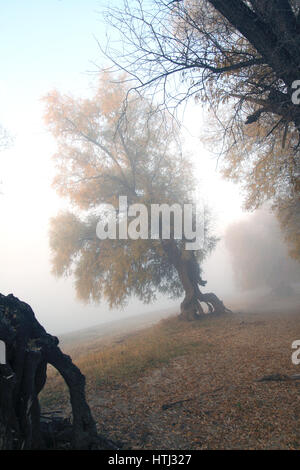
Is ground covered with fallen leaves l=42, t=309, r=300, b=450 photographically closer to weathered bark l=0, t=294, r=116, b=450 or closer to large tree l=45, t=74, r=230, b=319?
weathered bark l=0, t=294, r=116, b=450

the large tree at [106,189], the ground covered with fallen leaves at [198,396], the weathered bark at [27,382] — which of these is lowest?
the ground covered with fallen leaves at [198,396]

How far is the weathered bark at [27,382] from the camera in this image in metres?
3.35

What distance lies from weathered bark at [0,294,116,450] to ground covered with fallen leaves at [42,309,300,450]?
0.97 meters

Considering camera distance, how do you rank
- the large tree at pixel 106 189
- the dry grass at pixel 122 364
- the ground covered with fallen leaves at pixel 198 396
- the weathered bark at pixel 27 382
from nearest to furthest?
the weathered bark at pixel 27 382 < the ground covered with fallen leaves at pixel 198 396 < the dry grass at pixel 122 364 < the large tree at pixel 106 189

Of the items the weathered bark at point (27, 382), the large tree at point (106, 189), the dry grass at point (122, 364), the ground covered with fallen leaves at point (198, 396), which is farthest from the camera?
the large tree at point (106, 189)

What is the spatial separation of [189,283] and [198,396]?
12479mm

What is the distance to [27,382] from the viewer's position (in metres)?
3.61

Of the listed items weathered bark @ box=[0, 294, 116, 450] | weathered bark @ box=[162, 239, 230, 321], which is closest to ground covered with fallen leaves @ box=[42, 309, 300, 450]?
weathered bark @ box=[0, 294, 116, 450]

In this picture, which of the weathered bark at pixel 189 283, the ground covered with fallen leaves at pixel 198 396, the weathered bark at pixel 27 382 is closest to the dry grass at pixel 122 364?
the ground covered with fallen leaves at pixel 198 396

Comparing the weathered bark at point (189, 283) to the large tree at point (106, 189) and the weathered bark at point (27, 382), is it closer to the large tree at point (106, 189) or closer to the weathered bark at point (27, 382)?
the large tree at point (106, 189)

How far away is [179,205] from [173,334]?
7923 millimetres

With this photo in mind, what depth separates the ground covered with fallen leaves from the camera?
4293 mm

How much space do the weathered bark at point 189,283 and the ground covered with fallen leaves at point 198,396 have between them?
22.7ft

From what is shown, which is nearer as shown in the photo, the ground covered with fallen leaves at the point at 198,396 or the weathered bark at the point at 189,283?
the ground covered with fallen leaves at the point at 198,396
